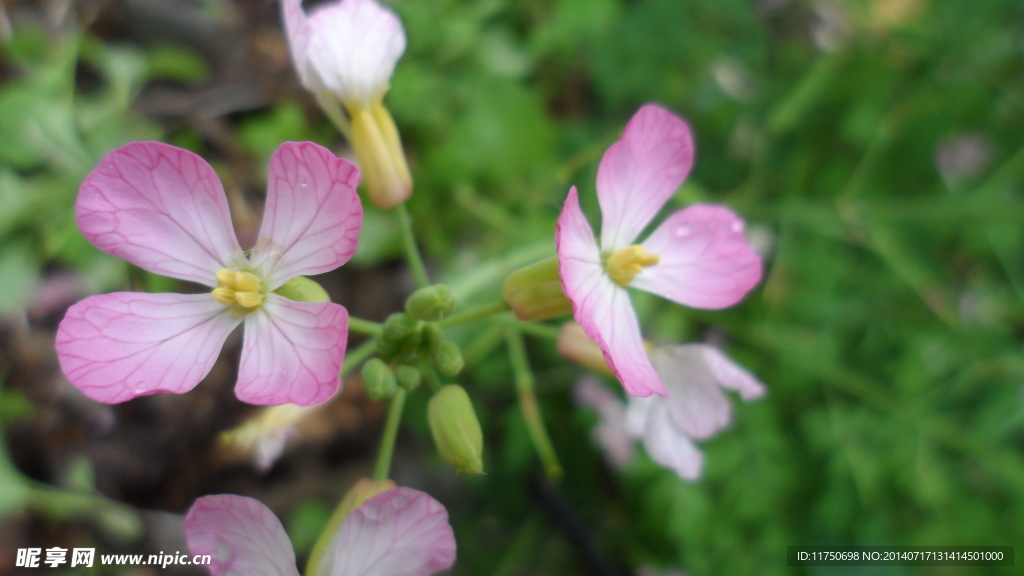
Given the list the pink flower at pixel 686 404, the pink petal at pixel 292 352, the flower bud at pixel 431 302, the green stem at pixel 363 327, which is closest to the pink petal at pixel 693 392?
the pink flower at pixel 686 404

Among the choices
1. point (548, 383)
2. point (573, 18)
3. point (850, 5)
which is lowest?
point (548, 383)

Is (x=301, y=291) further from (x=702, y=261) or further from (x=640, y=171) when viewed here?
(x=702, y=261)

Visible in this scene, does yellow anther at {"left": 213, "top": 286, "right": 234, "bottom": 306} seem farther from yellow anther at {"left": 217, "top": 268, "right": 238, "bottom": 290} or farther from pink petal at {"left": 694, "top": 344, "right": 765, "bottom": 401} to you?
pink petal at {"left": 694, "top": 344, "right": 765, "bottom": 401}

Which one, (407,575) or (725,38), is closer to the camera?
(407,575)

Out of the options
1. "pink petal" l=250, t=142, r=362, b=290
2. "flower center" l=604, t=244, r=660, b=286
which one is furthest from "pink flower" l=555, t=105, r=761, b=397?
"pink petal" l=250, t=142, r=362, b=290

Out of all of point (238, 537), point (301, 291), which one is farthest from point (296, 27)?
point (238, 537)

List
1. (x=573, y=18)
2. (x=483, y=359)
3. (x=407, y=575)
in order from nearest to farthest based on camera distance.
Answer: (x=407, y=575), (x=483, y=359), (x=573, y=18)

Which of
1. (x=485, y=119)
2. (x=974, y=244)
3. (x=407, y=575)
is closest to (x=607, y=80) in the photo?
(x=485, y=119)

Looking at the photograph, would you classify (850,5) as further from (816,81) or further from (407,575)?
(407,575)
